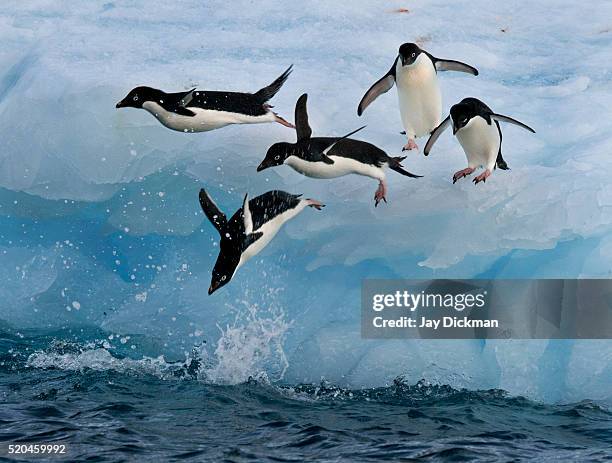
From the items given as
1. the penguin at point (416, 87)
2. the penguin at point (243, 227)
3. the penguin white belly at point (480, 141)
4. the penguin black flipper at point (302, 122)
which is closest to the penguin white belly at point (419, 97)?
the penguin at point (416, 87)

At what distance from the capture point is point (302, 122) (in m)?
5.90

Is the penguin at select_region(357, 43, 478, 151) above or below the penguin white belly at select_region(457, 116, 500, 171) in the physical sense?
above

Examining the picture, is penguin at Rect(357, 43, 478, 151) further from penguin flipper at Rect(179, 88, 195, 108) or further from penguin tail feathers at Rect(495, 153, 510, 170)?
penguin flipper at Rect(179, 88, 195, 108)

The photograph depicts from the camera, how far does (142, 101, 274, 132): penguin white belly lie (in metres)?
5.95

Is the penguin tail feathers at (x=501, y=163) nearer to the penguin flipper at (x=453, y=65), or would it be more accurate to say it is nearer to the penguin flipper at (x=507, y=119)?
the penguin flipper at (x=507, y=119)

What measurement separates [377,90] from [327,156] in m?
0.66

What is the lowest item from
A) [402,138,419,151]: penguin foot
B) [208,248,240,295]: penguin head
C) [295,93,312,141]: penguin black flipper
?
[208,248,240,295]: penguin head

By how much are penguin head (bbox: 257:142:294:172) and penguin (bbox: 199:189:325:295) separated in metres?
0.19

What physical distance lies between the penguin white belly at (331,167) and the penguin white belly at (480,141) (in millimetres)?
530

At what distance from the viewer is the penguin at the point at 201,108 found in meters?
5.93

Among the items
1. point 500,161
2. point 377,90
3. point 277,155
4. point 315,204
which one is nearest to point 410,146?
point 377,90

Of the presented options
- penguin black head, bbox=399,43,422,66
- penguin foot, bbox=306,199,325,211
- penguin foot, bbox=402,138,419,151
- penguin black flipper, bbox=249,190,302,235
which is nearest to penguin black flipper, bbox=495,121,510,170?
penguin foot, bbox=402,138,419,151

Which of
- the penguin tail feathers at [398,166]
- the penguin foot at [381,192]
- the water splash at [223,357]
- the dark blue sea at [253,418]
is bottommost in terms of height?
the dark blue sea at [253,418]

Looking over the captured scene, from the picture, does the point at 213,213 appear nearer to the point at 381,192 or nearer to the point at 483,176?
the point at 381,192
